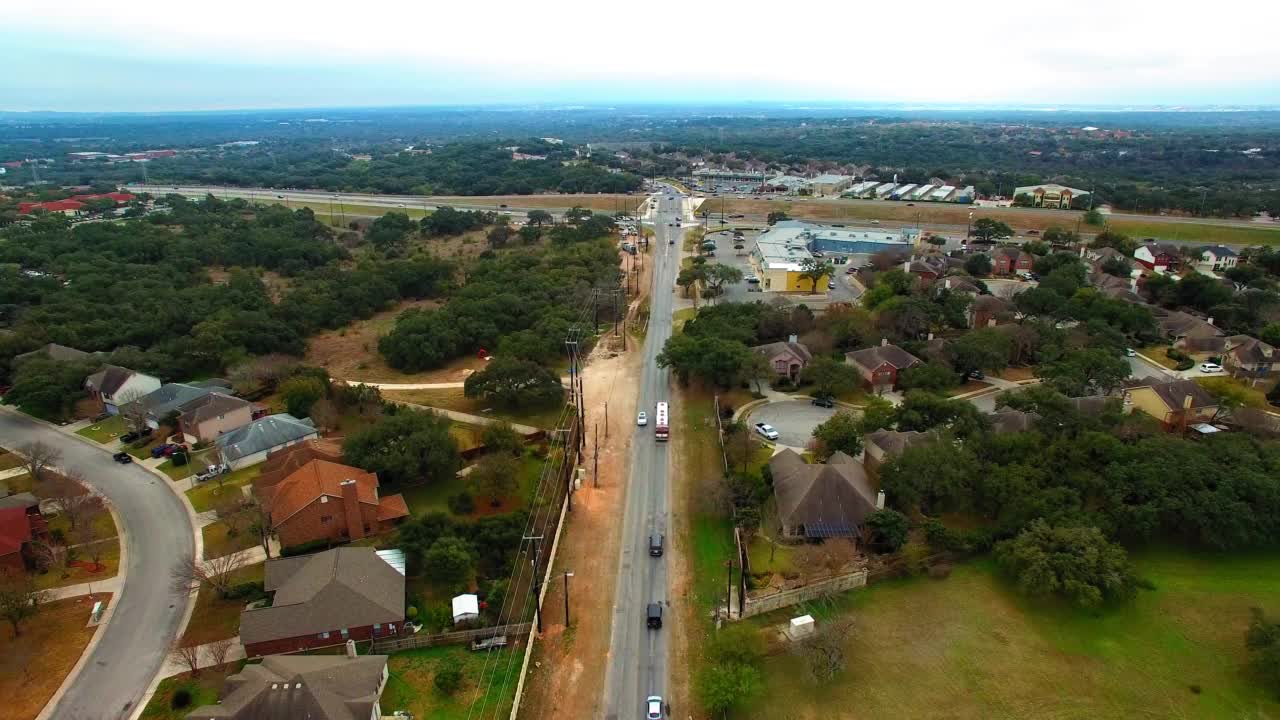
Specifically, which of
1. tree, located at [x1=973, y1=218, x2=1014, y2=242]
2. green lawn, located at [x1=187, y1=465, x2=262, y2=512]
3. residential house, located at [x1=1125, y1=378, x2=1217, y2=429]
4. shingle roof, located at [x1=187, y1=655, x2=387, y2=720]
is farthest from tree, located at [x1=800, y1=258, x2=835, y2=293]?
shingle roof, located at [x1=187, y1=655, x2=387, y2=720]

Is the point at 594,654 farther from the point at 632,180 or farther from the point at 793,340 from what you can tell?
A: the point at 632,180

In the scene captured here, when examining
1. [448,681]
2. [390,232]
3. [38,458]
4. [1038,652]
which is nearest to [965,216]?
[390,232]

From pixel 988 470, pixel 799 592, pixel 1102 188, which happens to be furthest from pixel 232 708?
pixel 1102 188

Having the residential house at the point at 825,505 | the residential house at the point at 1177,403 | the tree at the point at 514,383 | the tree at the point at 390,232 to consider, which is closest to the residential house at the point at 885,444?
the residential house at the point at 825,505

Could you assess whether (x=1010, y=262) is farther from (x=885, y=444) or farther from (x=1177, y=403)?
(x=885, y=444)

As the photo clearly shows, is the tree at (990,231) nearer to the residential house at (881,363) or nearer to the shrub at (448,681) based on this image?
the residential house at (881,363)
